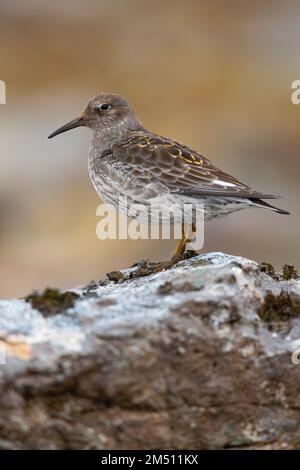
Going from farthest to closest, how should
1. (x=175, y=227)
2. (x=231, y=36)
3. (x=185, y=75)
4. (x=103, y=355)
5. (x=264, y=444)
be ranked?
1. (x=231, y=36)
2. (x=185, y=75)
3. (x=175, y=227)
4. (x=264, y=444)
5. (x=103, y=355)

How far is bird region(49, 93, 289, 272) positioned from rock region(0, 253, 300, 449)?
A: 276 cm

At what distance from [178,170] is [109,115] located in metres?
2.07

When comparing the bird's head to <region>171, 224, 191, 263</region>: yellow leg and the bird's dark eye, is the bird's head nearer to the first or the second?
the bird's dark eye

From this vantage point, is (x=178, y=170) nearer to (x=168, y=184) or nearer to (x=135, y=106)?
(x=168, y=184)

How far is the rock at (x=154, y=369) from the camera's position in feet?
22.0

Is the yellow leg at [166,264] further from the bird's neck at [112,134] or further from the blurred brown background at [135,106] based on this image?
the blurred brown background at [135,106]

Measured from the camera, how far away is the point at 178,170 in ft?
35.8

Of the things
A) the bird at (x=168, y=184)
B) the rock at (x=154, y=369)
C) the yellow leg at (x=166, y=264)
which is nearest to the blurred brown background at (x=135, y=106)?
the bird at (x=168, y=184)

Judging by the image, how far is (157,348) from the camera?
6902mm

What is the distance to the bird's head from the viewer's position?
12.6m

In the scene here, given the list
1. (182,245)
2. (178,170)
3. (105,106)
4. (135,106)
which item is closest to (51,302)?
(182,245)
